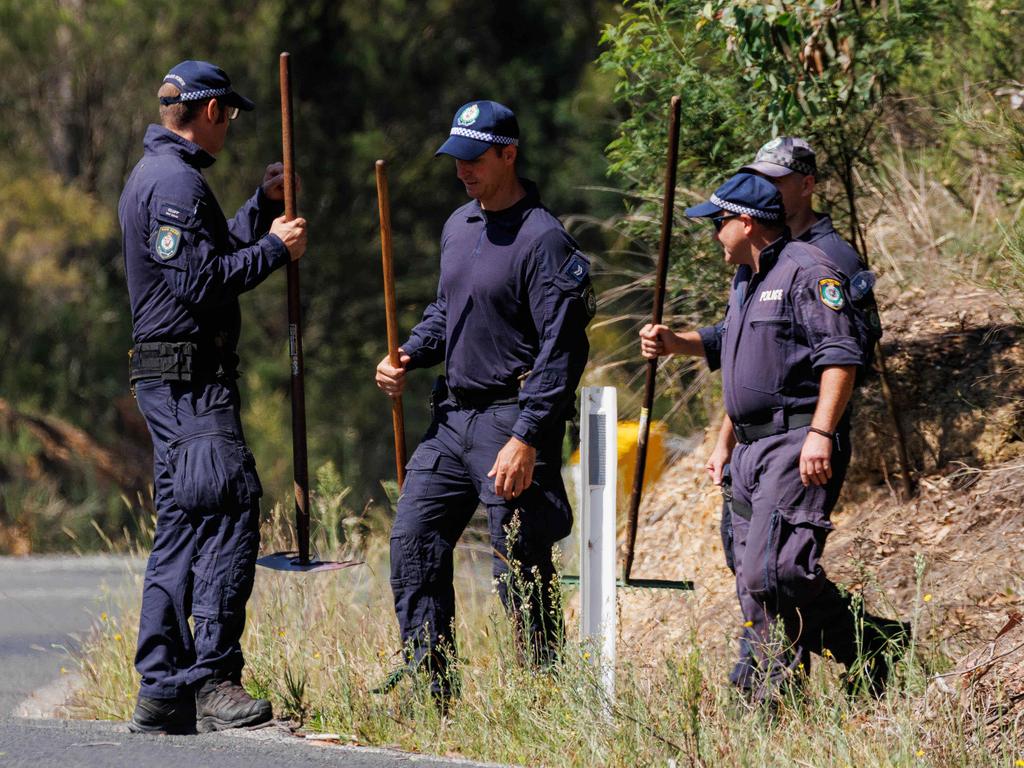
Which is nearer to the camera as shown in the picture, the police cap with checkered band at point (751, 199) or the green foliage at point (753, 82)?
the police cap with checkered band at point (751, 199)

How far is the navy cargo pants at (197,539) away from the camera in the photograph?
5.02 meters

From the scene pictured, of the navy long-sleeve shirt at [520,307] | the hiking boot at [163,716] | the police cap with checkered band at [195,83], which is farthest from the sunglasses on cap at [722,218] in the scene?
the hiking boot at [163,716]

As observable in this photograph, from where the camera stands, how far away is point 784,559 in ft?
16.1

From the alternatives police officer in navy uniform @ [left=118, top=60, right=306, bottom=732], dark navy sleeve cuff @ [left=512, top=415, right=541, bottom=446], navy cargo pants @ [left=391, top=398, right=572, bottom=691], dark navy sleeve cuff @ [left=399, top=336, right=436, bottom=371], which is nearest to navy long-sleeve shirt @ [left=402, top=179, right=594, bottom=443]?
dark navy sleeve cuff @ [left=512, top=415, right=541, bottom=446]

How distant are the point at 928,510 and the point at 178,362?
316cm

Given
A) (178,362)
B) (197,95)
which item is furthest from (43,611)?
(197,95)

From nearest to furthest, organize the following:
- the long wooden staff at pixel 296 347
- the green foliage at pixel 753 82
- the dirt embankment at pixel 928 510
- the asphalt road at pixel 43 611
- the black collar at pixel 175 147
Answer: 1. the black collar at pixel 175 147
2. the long wooden staff at pixel 296 347
3. the dirt embankment at pixel 928 510
4. the green foliage at pixel 753 82
5. the asphalt road at pixel 43 611

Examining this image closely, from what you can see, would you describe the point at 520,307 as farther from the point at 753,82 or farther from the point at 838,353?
the point at 753,82

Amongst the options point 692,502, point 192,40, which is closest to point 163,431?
point 692,502

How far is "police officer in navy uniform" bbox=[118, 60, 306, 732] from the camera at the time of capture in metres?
5.02

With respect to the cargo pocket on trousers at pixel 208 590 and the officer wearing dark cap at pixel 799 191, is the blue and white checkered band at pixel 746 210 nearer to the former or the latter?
the officer wearing dark cap at pixel 799 191

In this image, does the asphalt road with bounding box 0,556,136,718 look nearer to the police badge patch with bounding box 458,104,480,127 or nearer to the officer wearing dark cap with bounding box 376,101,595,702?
the officer wearing dark cap with bounding box 376,101,595,702

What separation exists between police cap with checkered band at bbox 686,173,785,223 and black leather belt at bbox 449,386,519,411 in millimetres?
849

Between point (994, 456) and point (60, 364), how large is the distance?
29.0ft
